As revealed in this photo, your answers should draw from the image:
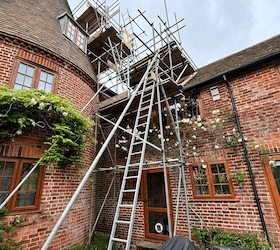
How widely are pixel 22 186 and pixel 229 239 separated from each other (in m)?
5.81

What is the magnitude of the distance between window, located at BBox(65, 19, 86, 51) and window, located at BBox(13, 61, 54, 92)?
3.25m

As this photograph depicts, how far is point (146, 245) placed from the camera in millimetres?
5746

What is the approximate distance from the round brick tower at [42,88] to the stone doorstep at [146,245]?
191 centimetres

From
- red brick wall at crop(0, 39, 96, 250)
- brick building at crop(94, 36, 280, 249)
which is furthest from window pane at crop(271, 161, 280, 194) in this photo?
red brick wall at crop(0, 39, 96, 250)

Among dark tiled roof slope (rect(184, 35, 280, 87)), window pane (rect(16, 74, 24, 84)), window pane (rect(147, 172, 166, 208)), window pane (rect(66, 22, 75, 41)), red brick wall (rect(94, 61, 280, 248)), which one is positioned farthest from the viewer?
window pane (rect(66, 22, 75, 41))

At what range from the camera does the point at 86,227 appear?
5.80 metres

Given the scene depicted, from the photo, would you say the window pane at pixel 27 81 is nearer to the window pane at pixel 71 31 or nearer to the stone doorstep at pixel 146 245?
the window pane at pixel 71 31

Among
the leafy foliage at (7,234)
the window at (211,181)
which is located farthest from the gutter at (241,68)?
the leafy foliage at (7,234)

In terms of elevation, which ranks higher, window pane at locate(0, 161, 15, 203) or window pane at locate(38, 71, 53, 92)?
window pane at locate(38, 71, 53, 92)

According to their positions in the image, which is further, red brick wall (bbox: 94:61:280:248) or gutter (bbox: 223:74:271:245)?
red brick wall (bbox: 94:61:280:248)

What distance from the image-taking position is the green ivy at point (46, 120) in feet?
12.9

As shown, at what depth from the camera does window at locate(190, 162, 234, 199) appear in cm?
520

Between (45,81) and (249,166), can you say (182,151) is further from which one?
(45,81)

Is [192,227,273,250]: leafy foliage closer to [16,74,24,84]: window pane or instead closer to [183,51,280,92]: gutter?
[183,51,280,92]: gutter
